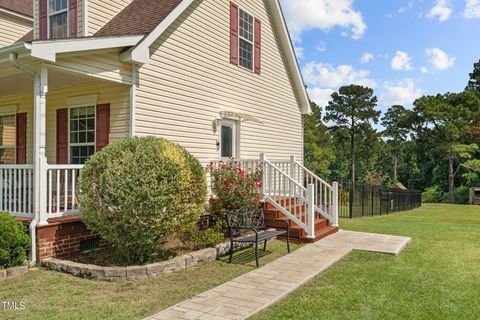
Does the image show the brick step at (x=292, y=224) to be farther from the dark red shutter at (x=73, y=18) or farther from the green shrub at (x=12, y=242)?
the dark red shutter at (x=73, y=18)

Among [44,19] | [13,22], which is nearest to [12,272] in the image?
[44,19]

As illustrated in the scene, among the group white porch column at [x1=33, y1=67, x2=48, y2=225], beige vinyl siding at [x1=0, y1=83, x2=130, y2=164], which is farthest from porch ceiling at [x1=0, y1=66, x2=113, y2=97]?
white porch column at [x1=33, y1=67, x2=48, y2=225]

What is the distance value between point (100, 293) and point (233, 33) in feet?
26.6

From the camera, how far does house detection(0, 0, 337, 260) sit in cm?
645

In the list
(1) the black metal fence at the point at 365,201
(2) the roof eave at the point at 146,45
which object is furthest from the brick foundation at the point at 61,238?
(1) the black metal fence at the point at 365,201

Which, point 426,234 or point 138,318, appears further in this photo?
point 426,234

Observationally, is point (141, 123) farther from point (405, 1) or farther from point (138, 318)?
point (405, 1)

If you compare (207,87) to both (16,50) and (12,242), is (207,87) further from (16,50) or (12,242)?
(12,242)

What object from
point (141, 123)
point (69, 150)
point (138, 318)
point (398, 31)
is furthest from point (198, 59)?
point (398, 31)

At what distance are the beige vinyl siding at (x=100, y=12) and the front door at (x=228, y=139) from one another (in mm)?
3770

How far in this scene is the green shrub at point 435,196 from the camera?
121 ft

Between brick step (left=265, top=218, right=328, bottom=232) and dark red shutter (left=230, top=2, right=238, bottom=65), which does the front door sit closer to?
dark red shutter (left=230, top=2, right=238, bottom=65)

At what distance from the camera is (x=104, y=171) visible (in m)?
5.93

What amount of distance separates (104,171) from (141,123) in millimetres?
2284
